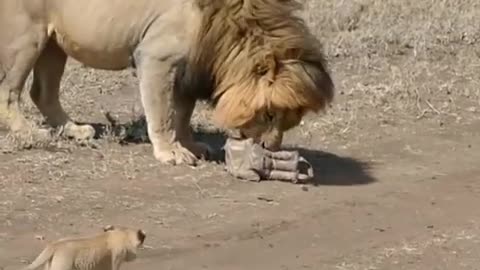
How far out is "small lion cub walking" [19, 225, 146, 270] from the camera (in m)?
5.45

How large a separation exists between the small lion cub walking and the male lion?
2263 mm

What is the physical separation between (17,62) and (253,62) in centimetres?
155

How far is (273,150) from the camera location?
812 cm

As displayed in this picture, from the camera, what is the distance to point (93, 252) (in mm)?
5566

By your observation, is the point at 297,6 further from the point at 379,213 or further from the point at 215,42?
the point at 379,213

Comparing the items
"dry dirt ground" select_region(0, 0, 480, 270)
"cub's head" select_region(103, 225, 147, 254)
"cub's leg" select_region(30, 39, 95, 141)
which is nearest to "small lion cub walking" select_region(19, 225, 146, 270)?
"cub's head" select_region(103, 225, 147, 254)

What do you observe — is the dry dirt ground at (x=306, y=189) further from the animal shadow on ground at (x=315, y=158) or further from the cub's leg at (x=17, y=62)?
the cub's leg at (x=17, y=62)

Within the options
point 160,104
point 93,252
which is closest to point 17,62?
point 160,104

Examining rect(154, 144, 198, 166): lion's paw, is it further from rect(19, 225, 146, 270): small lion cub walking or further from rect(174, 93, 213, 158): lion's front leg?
rect(19, 225, 146, 270): small lion cub walking

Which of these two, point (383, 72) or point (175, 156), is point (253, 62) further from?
point (383, 72)

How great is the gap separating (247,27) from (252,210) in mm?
1189

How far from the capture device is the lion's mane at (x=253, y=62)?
7910mm

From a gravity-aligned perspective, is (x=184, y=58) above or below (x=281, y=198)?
above

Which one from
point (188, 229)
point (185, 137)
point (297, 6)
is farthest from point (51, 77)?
point (188, 229)
